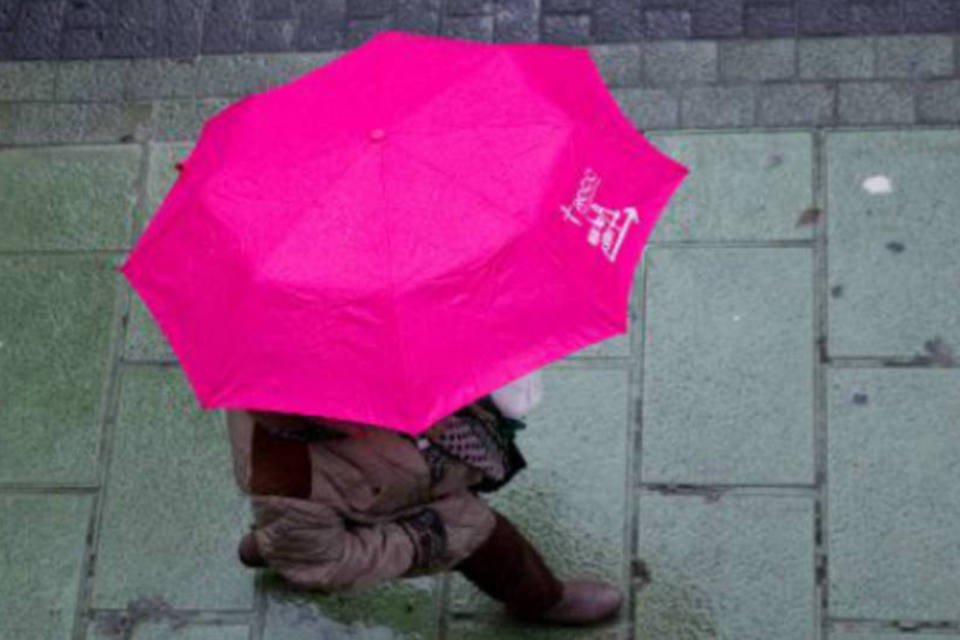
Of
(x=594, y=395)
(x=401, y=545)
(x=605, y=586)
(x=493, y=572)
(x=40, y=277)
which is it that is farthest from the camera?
(x=40, y=277)

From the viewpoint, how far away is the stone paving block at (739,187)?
5.55m

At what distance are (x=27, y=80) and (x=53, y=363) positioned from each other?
1.37 m

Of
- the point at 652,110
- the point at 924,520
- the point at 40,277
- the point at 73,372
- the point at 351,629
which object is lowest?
the point at 351,629

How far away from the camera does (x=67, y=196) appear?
6.07m

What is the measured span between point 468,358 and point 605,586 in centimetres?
162

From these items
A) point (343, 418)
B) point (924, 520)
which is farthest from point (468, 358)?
point (924, 520)

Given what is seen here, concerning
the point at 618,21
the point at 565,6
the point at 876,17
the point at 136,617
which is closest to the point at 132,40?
the point at 565,6

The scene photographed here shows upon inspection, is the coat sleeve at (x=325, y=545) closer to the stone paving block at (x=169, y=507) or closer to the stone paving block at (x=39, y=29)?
the stone paving block at (x=169, y=507)

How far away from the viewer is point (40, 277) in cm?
588

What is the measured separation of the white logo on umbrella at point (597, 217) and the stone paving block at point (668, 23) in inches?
91.5

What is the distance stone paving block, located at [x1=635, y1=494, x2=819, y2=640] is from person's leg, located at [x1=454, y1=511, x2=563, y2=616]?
369 millimetres

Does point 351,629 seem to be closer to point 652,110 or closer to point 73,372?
point 73,372

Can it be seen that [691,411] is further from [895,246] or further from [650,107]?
[650,107]

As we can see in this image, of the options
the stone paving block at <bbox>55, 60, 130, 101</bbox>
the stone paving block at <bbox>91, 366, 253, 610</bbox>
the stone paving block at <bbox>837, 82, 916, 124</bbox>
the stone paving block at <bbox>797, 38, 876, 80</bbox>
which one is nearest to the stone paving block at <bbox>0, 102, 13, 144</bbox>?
the stone paving block at <bbox>55, 60, 130, 101</bbox>
